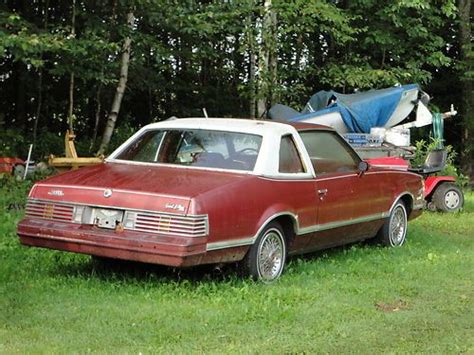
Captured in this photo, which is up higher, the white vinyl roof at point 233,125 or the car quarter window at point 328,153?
the white vinyl roof at point 233,125

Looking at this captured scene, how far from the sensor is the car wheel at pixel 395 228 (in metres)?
8.95

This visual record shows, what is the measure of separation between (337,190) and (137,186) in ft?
7.90

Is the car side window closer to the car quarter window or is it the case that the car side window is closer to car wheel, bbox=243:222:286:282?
the car quarter window

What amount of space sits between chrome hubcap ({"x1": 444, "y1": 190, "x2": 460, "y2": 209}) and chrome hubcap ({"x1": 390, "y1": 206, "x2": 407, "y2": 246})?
428cm

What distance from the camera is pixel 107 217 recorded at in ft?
20.4

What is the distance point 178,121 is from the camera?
25.4 ft

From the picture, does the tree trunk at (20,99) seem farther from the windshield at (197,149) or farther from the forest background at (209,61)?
the windshield at (197,149)

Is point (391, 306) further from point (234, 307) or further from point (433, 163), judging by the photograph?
point (433, 163)

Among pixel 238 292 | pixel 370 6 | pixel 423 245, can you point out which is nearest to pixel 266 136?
pixel 238 292

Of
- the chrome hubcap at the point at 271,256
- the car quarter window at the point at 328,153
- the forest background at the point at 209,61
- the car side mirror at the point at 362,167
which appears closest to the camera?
the chrome hubcap at the point at 271,256

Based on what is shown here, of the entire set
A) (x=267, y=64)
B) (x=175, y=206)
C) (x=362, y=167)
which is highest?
(x=267, y=64)

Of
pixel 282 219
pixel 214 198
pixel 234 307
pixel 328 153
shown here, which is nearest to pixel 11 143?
pixel 328 153

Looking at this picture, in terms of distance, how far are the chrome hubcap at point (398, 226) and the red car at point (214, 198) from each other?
0.60m

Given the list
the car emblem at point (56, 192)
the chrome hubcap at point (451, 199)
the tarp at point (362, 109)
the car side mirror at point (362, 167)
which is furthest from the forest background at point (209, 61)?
the car emblem at point (56, 192)
